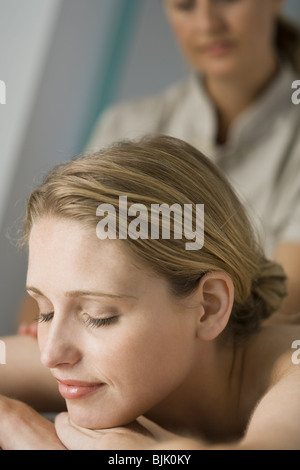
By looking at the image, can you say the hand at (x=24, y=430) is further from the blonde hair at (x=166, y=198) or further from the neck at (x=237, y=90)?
the neck at (x=237, y=90)

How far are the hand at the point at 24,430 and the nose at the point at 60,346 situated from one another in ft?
0.25

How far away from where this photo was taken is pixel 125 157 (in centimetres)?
62

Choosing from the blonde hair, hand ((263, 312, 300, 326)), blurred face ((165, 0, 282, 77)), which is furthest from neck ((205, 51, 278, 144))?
the blonde hair

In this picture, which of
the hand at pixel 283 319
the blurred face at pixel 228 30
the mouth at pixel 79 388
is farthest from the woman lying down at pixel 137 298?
the blurred face at pixel 228 30

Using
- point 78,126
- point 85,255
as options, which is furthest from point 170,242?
point 78,126

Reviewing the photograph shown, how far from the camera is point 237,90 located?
145 centimetres

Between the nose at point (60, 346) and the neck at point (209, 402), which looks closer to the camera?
the nose at point (60, 346)

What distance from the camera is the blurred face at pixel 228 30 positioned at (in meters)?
1.38

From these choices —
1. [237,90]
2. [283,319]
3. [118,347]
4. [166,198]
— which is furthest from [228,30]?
[118,347]

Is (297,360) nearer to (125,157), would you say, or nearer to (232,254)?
(232,254)

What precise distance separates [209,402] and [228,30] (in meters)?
0.96

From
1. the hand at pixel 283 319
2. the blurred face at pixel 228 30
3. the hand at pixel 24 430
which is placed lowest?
the hand at pixel 24 430

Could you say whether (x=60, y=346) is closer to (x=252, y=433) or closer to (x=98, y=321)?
(x=98, y=321)
